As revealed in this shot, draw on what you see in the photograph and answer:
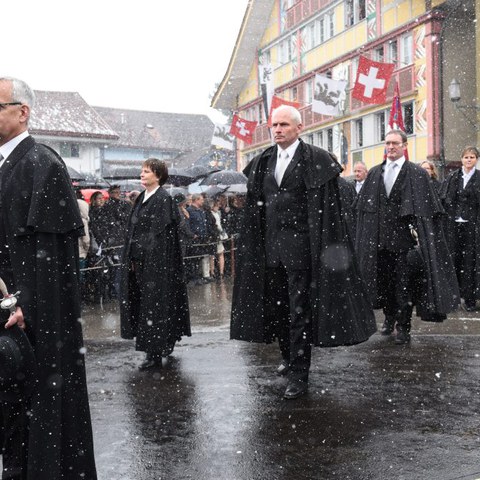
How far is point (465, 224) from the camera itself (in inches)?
409

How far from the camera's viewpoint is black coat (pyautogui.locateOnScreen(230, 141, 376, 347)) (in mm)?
5691

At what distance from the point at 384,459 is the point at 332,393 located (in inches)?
58.7

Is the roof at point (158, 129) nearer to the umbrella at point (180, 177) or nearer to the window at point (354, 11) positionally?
the window at point (354, 11)

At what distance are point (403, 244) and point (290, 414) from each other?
3.16 m

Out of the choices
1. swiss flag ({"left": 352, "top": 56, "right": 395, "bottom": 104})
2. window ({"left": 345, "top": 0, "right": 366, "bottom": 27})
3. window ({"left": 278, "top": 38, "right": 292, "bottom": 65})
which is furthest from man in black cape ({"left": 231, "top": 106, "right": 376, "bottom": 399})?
window ({"left": 278, "top": 38, "right": 292, "bottom": 65})

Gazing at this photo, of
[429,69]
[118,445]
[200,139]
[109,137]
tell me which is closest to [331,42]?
[429,69]

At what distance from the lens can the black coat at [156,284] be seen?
22.7 feet

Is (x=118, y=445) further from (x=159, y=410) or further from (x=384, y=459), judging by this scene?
(x=384, y=459)

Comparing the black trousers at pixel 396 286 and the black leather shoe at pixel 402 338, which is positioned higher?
the black trousers at pixel 396 286

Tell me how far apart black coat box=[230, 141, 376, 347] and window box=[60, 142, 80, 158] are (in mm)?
50191

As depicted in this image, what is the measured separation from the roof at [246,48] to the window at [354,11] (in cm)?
789

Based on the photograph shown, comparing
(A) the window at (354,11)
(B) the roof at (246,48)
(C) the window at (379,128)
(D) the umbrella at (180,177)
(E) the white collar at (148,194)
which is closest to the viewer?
(E) the white collar at (148,194)

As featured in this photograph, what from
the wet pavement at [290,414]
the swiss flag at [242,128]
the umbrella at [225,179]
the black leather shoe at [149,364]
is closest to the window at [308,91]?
the swiss flag at [242,128]

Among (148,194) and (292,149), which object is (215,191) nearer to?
(148,194)
